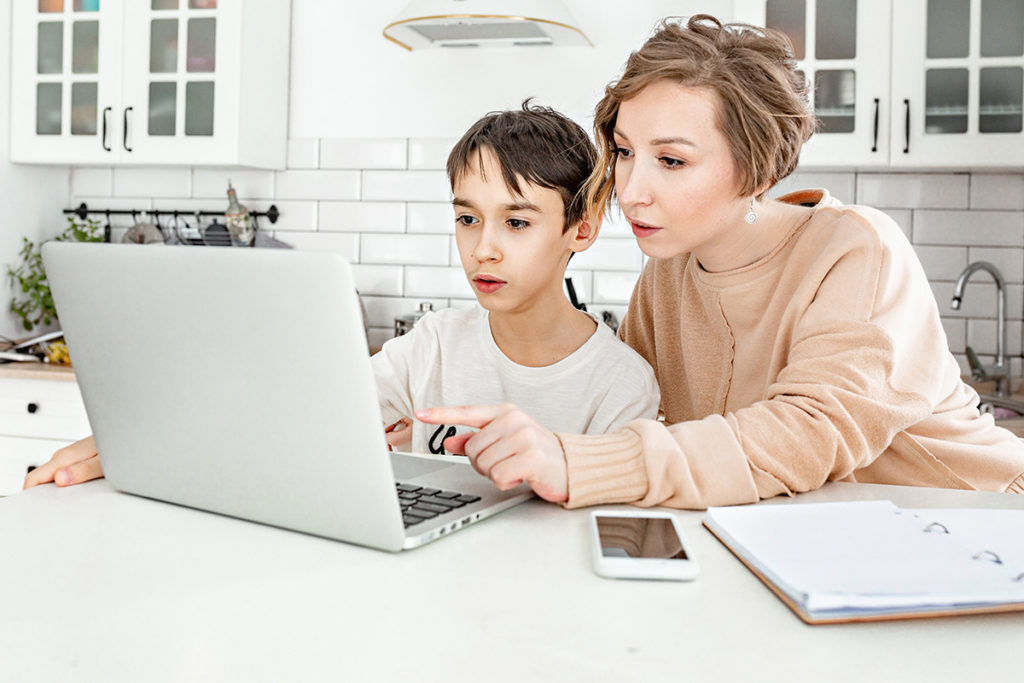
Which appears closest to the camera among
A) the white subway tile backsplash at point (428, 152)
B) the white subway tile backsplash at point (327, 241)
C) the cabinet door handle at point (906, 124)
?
the cabinet door handle at point (906, 124)

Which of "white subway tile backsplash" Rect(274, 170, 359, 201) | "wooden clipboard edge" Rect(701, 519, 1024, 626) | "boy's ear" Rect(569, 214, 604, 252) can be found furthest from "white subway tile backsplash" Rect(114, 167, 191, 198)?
"wooden clipboard edge" Rect(701, 519, 1024, 626)

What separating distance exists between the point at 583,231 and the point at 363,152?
5.66 feet

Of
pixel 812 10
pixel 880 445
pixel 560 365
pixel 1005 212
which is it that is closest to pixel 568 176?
pixel 560 365

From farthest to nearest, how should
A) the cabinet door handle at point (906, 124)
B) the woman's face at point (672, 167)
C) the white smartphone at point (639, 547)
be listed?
the cabinet door handle at point (906, 124)
the woman's face at point (672, 167)
the white smartphone at point (639, 547)

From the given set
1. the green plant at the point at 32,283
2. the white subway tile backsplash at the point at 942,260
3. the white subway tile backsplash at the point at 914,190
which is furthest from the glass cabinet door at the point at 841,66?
the green plant at the point at 32,283

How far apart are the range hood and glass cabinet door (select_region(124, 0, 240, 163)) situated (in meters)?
0.56

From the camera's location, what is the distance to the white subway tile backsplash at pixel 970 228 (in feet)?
8.48

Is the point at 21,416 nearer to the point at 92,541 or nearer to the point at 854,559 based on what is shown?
the point at 92,541

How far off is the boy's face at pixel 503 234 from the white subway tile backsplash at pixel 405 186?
1564 millimetres

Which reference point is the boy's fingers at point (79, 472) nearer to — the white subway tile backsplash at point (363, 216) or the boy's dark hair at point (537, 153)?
the boy's dark hair at point (537, 153)

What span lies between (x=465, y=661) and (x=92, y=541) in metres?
0.37

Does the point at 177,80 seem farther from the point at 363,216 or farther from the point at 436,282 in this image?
the point at 436,282

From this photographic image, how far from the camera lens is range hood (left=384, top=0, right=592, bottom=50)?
2.25 meters

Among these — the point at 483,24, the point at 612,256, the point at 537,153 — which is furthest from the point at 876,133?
the point at 537,153
